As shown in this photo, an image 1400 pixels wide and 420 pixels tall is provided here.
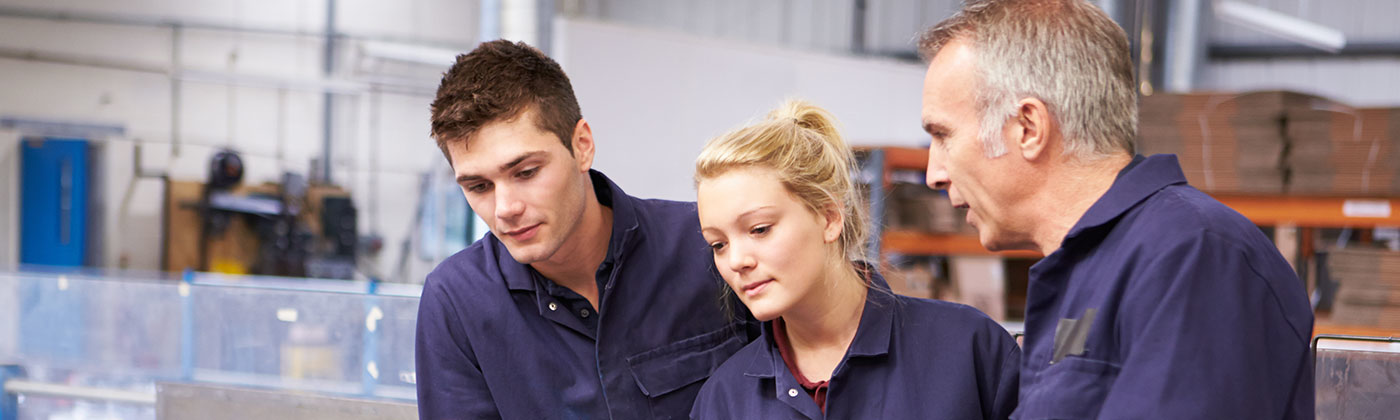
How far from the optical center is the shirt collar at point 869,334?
1615mm

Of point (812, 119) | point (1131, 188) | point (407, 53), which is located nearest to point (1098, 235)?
point (1131, 188)

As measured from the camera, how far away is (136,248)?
329 inches

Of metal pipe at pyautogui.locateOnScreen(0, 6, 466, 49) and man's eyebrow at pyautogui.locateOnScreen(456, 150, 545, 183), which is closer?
man's eyebrow at pyautogui.locateOnScreen(456, 150, 545, 183)

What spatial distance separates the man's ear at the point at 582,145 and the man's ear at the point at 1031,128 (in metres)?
0.87

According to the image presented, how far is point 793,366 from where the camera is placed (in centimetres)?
171

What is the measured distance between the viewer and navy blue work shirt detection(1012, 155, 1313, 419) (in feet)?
3.41

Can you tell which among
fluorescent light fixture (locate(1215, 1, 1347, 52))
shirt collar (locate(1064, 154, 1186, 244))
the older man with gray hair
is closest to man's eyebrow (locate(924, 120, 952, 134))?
the older man with gray hair

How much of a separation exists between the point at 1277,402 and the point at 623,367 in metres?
1.12

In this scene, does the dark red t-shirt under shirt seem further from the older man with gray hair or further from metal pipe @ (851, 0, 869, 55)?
metal pipe @ (851, 0, 869, 55)

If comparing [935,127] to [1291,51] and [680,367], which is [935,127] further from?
[1291,51]

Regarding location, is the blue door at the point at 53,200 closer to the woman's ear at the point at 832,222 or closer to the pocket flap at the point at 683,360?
the pocket flap at the point at 683,360

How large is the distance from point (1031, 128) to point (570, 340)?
3.25 ft

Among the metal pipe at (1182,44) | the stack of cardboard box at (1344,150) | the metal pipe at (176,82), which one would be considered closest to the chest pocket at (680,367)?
the stack of cardboard box at (1344,150)

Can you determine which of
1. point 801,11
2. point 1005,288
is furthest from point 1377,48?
point 1005,288
